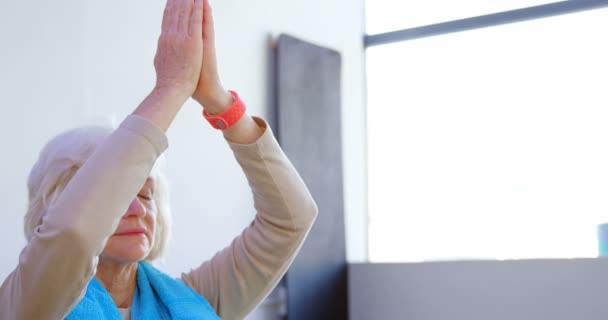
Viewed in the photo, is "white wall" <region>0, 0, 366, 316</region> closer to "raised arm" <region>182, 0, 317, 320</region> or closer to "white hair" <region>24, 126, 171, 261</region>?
"white hair" <region>24, 126, 171, 261</region>

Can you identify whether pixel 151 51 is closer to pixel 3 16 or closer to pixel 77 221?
pixel 3 16

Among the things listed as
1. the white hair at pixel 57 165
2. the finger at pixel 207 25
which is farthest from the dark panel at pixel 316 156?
the finger at pixel 207 25

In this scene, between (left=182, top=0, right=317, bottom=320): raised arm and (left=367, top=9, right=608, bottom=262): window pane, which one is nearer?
(left=182, top=0, right=317, bottom=320): raised arm

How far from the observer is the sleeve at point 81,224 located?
1027mm

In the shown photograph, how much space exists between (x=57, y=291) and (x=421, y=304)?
3103mm

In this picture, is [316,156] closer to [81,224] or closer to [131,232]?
[131,232]

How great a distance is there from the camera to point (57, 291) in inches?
41.7

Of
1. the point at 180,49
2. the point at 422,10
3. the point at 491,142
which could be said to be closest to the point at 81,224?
the point at 180,49

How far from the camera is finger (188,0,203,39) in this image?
4.07 ft

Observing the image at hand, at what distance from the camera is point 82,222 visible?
3.35 feet

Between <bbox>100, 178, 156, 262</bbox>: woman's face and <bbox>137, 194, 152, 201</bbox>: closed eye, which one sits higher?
<bbox>137, 194, 152, 201</bbox>: closed eye

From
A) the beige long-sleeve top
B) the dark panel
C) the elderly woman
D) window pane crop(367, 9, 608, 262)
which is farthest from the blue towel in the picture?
window pane crop(367, 9, 608, 262)

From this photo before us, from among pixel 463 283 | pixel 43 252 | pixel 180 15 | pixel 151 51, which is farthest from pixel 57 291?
pixel 463 283

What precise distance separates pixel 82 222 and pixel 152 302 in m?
0.54
